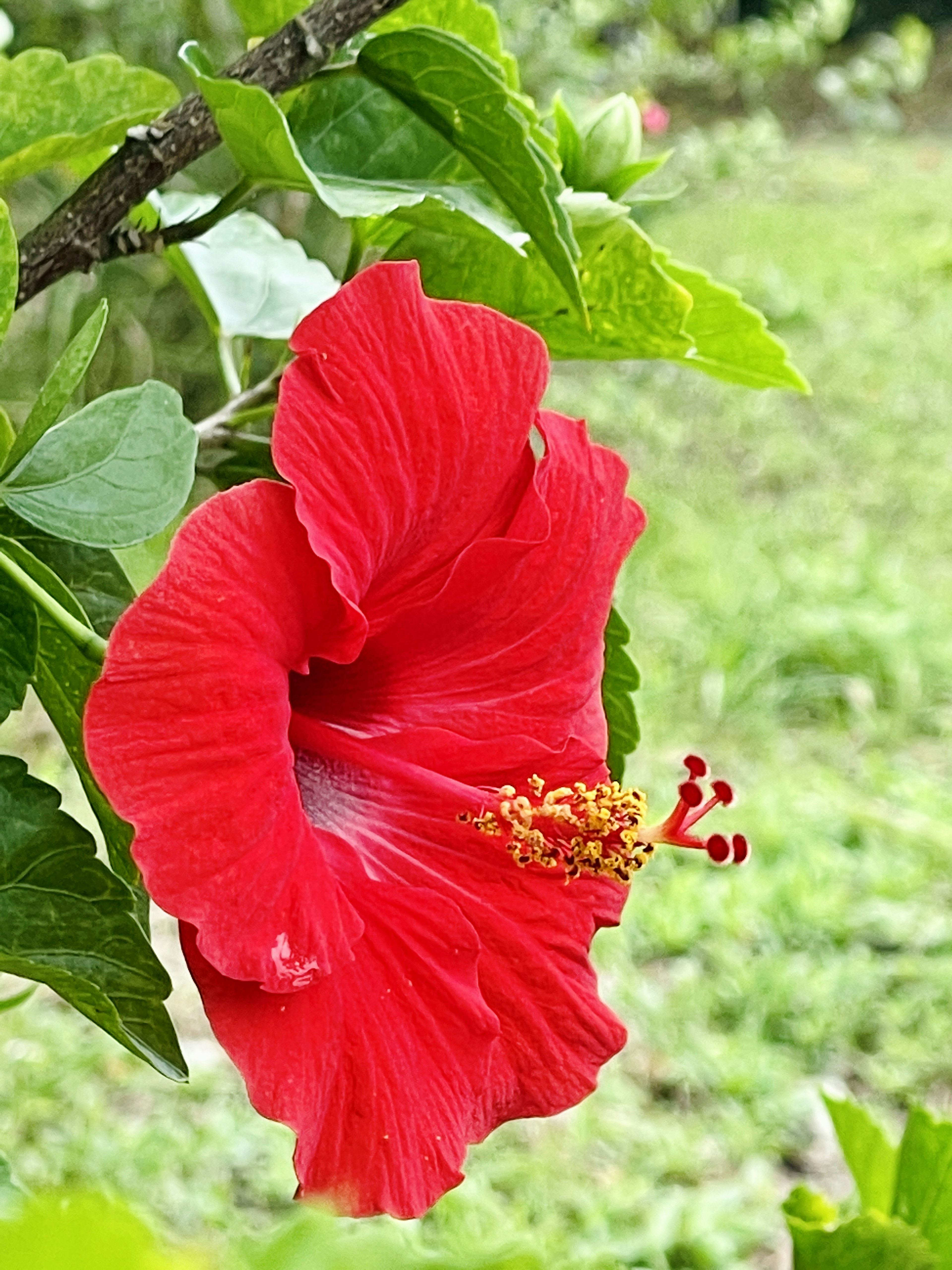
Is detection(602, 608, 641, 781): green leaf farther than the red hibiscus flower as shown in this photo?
Yes

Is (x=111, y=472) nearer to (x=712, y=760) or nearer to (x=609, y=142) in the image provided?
(x=609, y=142)

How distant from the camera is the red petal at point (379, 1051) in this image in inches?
12.8

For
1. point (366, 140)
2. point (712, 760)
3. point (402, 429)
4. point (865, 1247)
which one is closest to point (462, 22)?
point (366, 140)

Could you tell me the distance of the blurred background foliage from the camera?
1.52 meters

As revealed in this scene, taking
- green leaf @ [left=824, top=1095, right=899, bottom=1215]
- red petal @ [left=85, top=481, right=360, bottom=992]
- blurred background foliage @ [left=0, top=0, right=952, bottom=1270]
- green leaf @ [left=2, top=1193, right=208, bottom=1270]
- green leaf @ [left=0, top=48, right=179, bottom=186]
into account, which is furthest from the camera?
blurred background foliage @ [left=0, top=0, right=952, bottom=1270]

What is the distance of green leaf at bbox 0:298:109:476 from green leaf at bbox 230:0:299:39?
0.19 meters

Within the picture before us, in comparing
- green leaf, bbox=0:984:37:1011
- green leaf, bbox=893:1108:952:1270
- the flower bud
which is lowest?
green leaf, bbox=893:1108:952:1270

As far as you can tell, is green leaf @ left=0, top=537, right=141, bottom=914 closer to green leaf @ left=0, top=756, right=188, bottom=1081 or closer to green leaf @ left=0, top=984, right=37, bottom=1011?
green leaf @ left=0, top=756, right=188, bottom=1081

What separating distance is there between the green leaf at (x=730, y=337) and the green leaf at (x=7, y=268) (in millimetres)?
228

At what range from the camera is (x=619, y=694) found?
18.9 inches

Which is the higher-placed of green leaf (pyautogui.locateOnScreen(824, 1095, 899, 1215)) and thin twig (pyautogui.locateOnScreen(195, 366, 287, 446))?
thin twig (pyautogui.locateOnScreen(195, 366, 287, 446))

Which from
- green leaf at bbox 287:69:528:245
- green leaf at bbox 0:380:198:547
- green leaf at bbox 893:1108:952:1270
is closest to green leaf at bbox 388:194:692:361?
green leaf at bbox 287:69:528:245

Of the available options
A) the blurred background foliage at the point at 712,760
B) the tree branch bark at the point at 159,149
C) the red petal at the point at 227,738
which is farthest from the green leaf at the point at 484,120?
the blurred background foliage at the point at 712,760

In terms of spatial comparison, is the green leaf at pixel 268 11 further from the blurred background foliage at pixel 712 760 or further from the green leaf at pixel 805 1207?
the green leaf at pixel 805 1207
